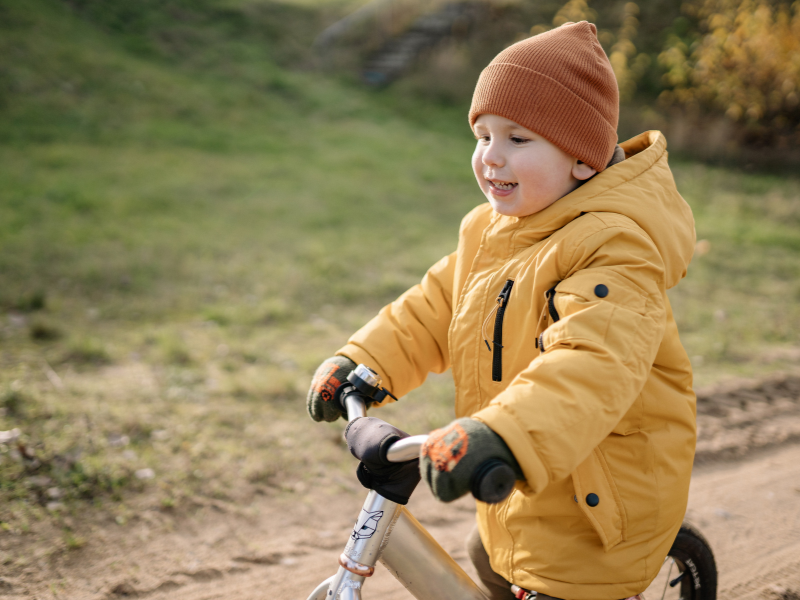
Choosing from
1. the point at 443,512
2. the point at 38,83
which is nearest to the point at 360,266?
the point at 443,512

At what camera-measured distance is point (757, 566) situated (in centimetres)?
285

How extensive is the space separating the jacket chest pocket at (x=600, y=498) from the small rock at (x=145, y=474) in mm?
2216

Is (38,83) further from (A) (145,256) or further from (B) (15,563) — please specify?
(B) (15,563)

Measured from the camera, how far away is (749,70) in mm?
9586

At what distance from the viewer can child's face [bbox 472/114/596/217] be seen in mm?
1759

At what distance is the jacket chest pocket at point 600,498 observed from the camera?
5.44 ft

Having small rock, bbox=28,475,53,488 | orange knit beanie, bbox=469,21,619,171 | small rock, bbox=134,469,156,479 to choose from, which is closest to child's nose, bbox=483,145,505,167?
orange knit beanie, bbox=469,21,619,171

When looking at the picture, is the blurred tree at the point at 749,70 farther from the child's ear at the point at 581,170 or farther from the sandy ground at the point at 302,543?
the child's ear at the point at 581,170

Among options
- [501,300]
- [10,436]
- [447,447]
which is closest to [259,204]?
[10,436]

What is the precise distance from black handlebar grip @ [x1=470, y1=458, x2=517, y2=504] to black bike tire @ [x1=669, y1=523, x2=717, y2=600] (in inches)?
45.8

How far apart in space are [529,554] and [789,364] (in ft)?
13.0

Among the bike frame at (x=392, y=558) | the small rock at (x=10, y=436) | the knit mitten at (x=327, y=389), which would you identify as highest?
the knit mitten at (x=327, y=389)

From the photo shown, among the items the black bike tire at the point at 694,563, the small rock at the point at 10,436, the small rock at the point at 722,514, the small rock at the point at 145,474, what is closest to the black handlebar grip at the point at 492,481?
the black bike tire at the point at 694,563

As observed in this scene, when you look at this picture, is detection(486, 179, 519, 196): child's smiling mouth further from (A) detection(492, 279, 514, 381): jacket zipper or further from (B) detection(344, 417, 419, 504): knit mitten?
(B) detection(344, 417, 419, 504): knit mitten
